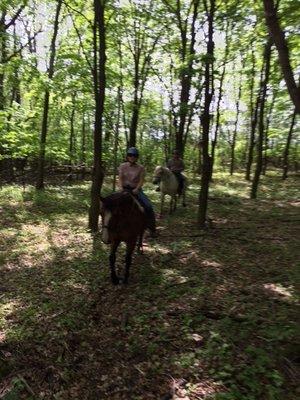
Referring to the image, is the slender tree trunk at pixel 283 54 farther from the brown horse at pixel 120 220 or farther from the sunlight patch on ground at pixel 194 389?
the brown horse at pixel 120 220

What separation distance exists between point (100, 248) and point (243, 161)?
40.4 m

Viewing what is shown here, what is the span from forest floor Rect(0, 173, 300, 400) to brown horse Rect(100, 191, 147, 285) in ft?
3.14

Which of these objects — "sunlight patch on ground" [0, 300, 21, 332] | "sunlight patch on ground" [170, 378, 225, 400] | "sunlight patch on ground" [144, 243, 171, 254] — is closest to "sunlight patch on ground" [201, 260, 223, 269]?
"sunlight patch on ground" [144, 243, 171, 254]

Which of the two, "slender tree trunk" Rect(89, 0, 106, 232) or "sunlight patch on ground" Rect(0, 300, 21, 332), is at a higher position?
"slender tree trunk" Rect(89, 0, 106, 232)

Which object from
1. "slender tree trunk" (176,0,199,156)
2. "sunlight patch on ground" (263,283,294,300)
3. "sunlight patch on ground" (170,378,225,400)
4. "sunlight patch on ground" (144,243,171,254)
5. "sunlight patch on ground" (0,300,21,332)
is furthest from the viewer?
"slender tree trunk" (176,0,199,156)

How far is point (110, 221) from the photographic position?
8336 mm

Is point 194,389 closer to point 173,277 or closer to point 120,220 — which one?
point 173,277

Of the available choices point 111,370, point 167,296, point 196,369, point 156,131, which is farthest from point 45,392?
point 156,131

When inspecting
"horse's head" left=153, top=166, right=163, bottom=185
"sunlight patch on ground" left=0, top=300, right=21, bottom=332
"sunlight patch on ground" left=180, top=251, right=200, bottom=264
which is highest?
"horse's head" left=153, top=166, right=163, bottom=185

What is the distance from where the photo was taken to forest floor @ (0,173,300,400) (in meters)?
5.38

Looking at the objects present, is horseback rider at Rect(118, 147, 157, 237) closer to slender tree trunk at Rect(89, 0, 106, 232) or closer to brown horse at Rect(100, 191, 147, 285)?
brown horse at Rect(100, 191, 147, 285)

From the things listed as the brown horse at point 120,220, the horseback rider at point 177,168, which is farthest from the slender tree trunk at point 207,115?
the brown horse at point 120,220

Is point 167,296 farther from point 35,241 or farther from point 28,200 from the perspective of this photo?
point 28,200

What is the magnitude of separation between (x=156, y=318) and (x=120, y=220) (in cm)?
230
